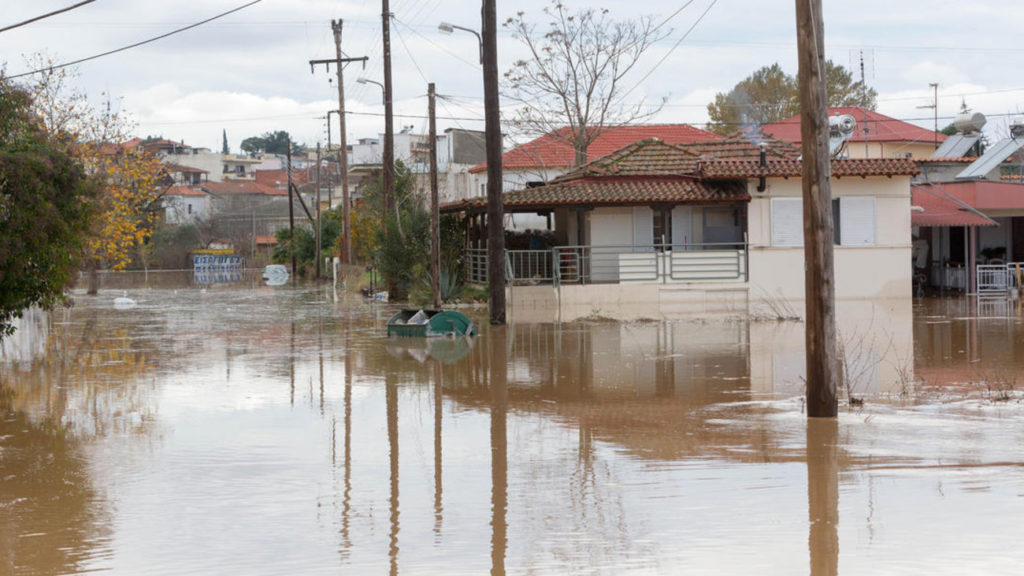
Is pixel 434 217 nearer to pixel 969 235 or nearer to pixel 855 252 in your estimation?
pixel 855 252

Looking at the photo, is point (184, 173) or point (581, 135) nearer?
point (581, 135)

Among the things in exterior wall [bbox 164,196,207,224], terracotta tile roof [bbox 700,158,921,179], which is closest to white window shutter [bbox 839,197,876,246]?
terracotta tile roof [bbox 700,158,921,179]

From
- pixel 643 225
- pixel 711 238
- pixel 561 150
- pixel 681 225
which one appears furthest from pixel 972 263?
pixel 561 150

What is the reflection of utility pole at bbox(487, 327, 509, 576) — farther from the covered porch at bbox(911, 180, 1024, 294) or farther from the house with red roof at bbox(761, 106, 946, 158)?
the house with red roof at bbox(761, 106, 946, 158)

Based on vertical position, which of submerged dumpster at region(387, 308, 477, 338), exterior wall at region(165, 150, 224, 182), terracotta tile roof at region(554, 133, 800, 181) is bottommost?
submerged dumpster at region(387, 308, 477, 338)

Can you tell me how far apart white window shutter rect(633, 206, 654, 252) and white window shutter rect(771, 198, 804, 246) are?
354 cm

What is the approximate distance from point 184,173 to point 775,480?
351 feet

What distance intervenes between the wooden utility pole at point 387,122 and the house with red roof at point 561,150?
44.6 ft

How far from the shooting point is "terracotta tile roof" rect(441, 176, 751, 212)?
31672 mm

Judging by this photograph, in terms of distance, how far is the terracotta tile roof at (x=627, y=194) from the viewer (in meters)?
31.7

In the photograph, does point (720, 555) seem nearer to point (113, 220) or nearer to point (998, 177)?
point (998, 177)

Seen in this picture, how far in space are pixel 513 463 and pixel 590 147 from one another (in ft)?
143

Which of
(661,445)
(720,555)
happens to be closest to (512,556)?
(720,555)

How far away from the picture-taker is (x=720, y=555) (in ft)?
Result: 24.9
